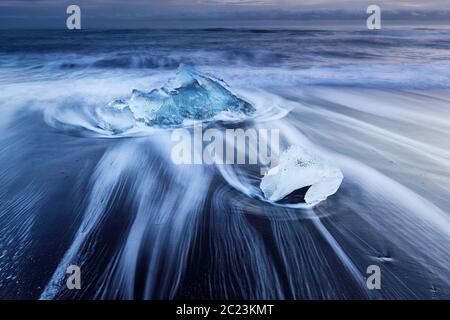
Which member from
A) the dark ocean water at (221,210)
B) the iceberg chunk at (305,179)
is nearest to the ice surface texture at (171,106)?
the dark ocean water at (221,210)

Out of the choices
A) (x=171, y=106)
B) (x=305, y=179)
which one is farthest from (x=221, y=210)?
(x=171, y=106)

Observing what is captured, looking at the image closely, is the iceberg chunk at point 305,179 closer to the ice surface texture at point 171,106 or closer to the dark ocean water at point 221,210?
the dark ocean water at point 221,210

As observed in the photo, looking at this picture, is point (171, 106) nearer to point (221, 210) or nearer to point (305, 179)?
point (221, 210)

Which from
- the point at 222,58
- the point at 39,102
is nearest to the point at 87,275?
the point at 39,102

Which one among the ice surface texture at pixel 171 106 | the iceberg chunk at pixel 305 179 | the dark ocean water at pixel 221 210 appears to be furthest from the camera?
the ice surface texture at pixel 171 106

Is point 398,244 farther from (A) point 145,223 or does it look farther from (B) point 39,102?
(B) point 39,102

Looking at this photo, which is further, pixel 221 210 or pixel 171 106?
pixel 171 106

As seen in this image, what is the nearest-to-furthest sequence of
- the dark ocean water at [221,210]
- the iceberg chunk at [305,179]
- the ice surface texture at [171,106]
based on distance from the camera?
the dark ocean water at [221,210] → the iceberg chunk at [305,179] → the ice surface texture at [171,106]
